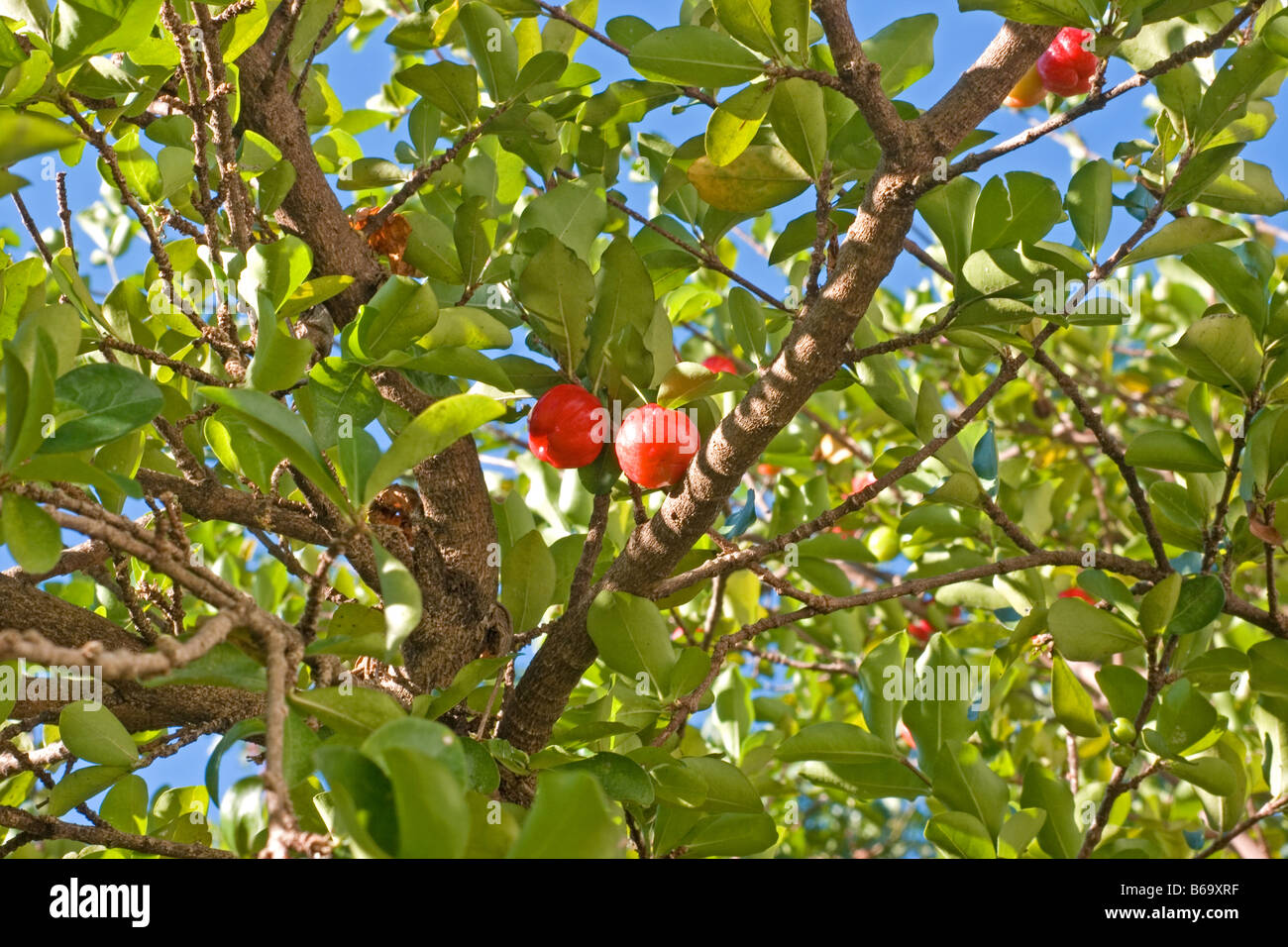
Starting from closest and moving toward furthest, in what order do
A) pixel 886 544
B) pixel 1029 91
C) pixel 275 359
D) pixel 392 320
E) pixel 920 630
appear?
pixel 275 359 < pixel 392 320 < pixel 1029 91 < pixel 886 544 < pixel 920 630

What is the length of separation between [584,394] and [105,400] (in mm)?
531

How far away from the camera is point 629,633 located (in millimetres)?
1068

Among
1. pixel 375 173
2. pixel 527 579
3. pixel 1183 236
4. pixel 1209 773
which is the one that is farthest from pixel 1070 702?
pixel 375 173

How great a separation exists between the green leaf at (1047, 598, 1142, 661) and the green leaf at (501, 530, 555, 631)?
594 millimetres

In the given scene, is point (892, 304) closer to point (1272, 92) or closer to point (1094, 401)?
point (1094, 401)

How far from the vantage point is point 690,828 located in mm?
1140

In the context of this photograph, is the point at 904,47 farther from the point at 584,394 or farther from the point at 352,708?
the point at 352,708

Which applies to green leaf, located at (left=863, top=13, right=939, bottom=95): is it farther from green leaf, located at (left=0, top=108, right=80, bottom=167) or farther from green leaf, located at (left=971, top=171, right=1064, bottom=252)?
green leaf, located at (left=0, top=108, right=80, bottom=167)

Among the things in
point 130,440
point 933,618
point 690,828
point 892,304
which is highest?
point 892,304

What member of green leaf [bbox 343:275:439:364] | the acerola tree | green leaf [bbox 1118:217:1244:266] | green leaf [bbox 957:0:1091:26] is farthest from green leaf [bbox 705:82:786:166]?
green leaf [bbox 1118:217:1244:266]

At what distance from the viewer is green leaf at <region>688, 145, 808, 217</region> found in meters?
1.22

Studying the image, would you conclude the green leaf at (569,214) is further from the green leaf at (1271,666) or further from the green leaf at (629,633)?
the green leaf at (1271,666)

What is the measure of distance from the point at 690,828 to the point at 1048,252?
71 cm
